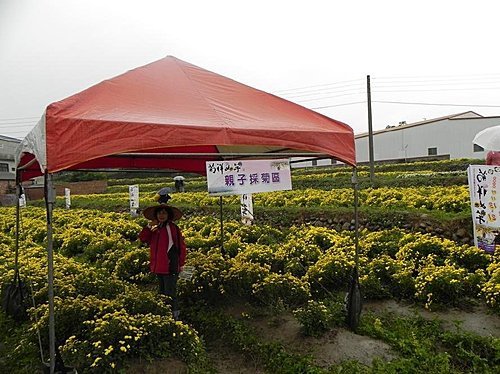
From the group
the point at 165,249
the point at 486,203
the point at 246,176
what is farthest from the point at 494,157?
the point at 165,249

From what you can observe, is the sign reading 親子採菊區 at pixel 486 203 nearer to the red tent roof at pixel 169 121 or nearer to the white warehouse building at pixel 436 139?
the red tent roof at pixel 169 121

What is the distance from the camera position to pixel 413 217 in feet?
26.3

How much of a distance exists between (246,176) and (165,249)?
53.6 inches

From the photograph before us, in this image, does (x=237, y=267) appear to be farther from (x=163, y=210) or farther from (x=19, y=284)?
(x=19, y=284)

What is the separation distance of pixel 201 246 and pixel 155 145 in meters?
4.52

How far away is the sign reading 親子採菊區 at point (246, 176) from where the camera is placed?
397cm

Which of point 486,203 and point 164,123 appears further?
point 486,203

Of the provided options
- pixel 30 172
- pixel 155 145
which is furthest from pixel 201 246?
pixel 155 145

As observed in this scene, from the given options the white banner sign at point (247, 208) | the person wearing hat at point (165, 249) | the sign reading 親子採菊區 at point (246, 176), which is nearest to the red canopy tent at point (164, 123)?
the sign reading 親子採菊區 at point (246, 176)

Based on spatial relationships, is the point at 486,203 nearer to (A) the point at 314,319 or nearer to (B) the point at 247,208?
(A) the point at 314,319

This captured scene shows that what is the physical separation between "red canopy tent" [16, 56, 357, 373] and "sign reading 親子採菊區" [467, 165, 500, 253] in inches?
102

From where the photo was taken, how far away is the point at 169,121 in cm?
336

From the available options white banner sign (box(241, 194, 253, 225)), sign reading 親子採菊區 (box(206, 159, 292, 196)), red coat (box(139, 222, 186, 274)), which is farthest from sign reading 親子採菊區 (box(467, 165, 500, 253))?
red coat (box(139, 222, 186, 274))

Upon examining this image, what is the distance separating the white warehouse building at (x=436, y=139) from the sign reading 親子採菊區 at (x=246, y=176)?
30.0m
